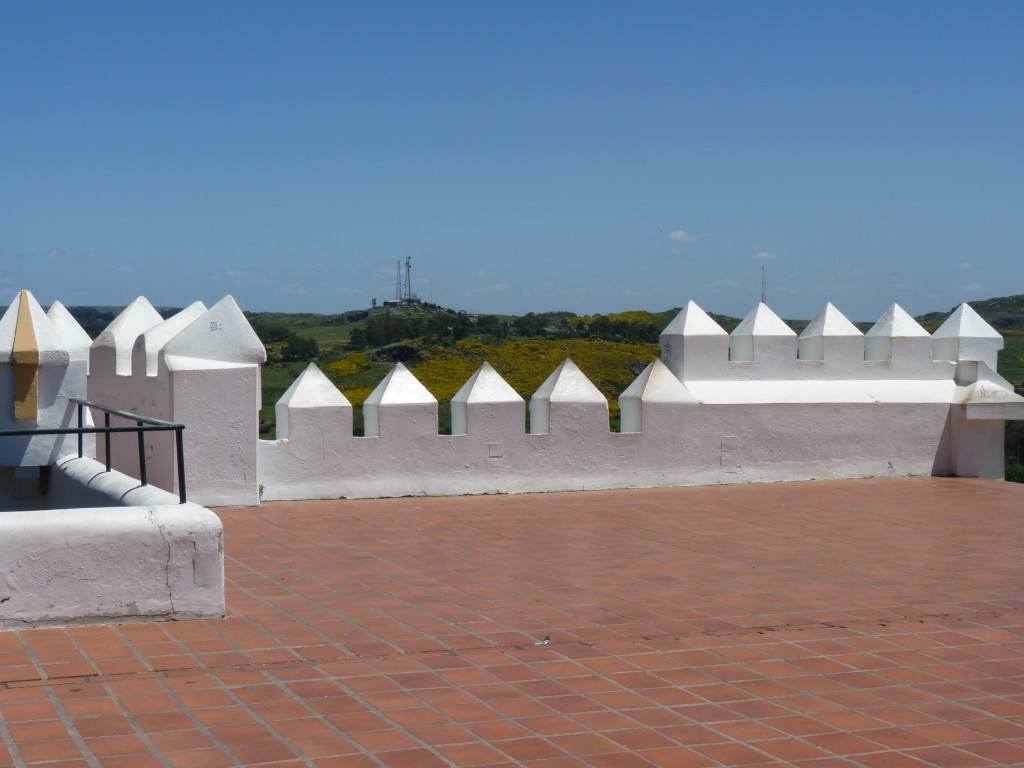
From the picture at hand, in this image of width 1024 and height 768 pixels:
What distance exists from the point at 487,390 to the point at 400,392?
0.77m

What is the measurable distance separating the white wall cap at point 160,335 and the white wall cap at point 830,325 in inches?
231

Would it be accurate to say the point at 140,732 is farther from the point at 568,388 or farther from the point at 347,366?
the point at 347,366

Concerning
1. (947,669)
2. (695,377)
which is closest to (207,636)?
(947,669)

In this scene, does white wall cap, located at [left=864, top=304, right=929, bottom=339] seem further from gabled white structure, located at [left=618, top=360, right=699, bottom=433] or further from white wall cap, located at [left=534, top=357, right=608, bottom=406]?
white wall cap, located at [left=534, top=357, right=608, bottom=406]

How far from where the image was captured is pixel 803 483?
1159 centimetres

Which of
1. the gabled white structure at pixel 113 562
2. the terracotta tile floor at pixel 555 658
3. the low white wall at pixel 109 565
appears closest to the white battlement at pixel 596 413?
the terracotta tile floor at pixel 555 658

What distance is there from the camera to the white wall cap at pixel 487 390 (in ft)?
34.8

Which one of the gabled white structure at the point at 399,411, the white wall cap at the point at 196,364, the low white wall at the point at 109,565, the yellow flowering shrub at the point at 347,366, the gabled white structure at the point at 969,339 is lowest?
the low white wall at the point at 109,565

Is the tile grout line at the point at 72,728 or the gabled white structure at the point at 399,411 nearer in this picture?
the tile grout line at the point at 72,728

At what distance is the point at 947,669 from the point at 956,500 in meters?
5.53

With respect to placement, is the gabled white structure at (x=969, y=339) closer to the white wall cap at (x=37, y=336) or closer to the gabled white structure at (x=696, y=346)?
the gabled white structure at (x=696, y=346)

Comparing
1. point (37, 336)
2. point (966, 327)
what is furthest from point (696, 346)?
point (37, 336)

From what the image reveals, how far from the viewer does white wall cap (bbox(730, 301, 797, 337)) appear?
11.8m

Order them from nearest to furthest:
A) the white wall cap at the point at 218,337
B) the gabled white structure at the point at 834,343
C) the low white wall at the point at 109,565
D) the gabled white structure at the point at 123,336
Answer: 1. the low white wall at the point at 109,565
2. the white wall cap at the point at 218,337
3. the gabled white structure at the point at 123,336
4. the gabled white structure at the point at 834,343
